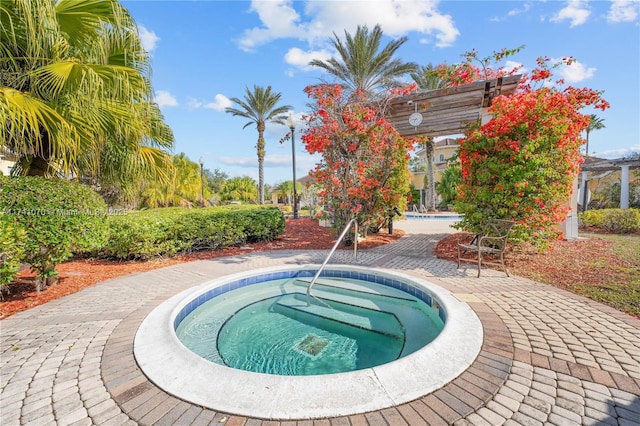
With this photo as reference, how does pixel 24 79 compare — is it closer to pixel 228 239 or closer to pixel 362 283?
pixel 228 239

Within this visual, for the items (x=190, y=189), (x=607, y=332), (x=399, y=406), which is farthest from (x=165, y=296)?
(x=190, y=189)

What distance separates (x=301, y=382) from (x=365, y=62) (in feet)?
48.5

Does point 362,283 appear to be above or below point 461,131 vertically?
below

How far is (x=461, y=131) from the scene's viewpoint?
8.35 m

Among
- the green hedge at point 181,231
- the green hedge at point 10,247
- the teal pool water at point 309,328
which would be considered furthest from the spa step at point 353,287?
the green hedge at point 10,247

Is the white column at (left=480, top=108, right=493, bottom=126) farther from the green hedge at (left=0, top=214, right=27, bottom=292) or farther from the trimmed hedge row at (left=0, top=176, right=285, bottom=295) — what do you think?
the green hedge at (left=0, top=214, right=27, bottom=292)

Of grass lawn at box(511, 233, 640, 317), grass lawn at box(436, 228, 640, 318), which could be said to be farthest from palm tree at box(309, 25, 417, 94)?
grass lawn at box(511, 233, 640, 317)

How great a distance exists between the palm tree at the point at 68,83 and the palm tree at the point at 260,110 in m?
17.3

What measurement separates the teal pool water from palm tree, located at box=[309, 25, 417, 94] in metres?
11.5

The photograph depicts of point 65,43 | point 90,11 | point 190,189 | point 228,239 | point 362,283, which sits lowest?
point 362,283

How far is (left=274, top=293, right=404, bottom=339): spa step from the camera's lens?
11.5 feet

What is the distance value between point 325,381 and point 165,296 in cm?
304

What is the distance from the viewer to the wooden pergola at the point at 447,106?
6.82 metres

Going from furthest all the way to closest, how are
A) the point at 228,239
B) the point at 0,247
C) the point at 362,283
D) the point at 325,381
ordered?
the point at 228,239 → the point at 362,283 → the point at 0,247 → the point at 325,381
